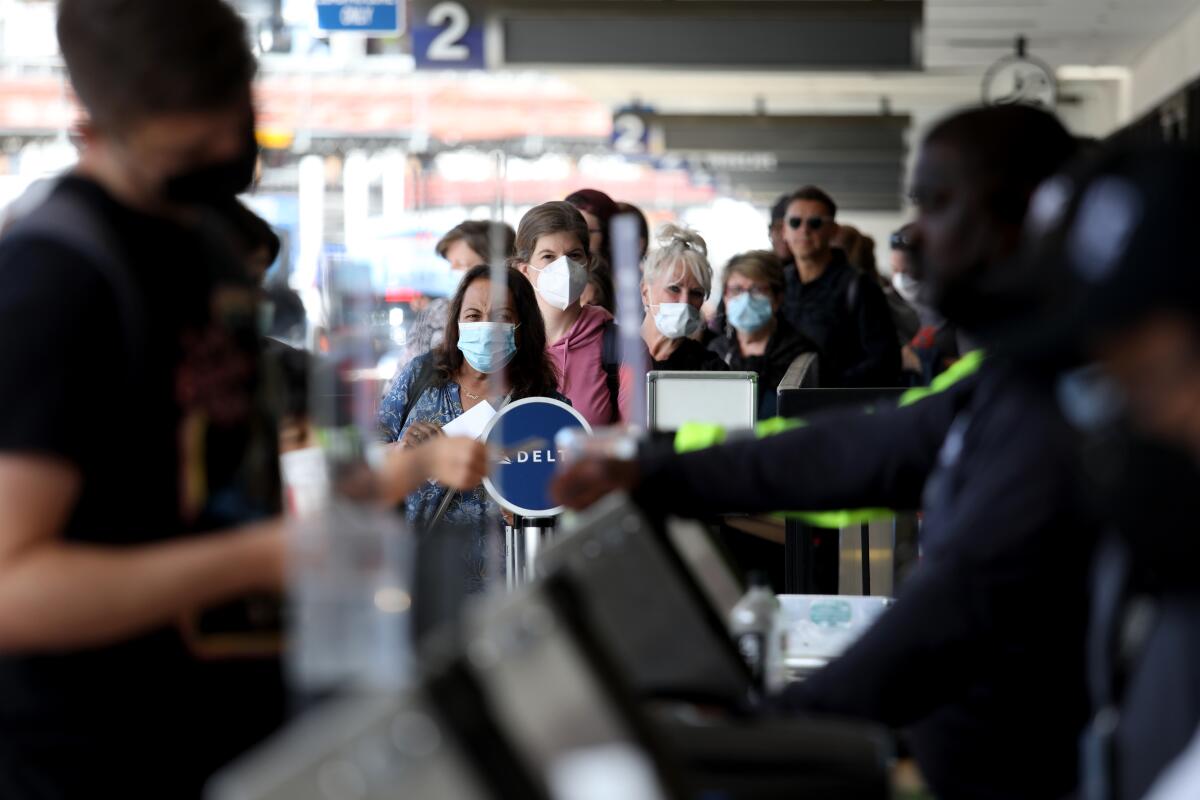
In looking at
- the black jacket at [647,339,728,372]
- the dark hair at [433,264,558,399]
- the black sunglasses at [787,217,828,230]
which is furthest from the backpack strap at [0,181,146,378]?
the black sunglasses at [787,217,828,230]

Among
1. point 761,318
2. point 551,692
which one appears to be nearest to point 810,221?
point 761,318

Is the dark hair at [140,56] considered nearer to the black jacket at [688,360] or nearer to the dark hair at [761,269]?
the black jacket at [688,360]

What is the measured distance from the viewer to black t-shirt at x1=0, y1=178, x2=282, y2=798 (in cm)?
171

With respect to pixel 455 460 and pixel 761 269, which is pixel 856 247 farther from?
pixel 455 460

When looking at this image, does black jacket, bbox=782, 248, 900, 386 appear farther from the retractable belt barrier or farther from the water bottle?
the water bottle

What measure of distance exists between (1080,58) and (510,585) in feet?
43.0

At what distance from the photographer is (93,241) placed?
1.77m

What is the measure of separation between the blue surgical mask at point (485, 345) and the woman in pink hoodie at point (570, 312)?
0.41m

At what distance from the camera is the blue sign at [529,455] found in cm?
415

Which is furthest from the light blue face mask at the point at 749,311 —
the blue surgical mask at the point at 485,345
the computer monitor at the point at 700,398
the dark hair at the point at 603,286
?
the blue surgical mask at the point at 485,345

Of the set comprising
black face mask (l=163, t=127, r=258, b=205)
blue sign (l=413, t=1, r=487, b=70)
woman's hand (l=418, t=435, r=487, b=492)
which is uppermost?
blue sign (l=413, t=1, r=487, b=70)

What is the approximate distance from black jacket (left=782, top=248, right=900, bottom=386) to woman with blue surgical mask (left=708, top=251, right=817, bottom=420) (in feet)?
1.20

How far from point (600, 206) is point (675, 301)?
1.60 ft

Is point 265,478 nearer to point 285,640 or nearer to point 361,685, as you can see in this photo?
point 285,640
